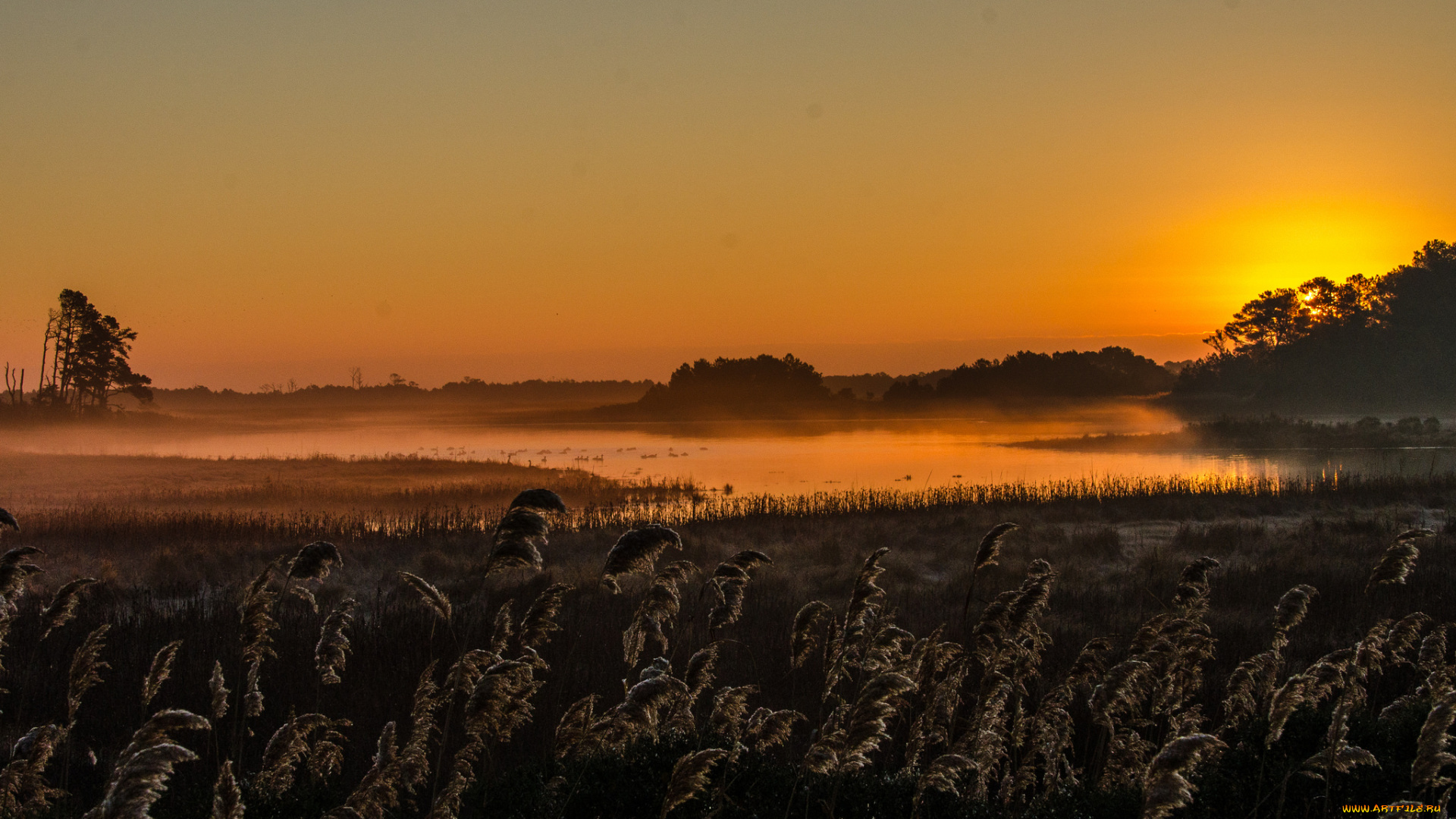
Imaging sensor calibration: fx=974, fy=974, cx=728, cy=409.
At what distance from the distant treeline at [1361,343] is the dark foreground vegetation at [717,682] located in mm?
72632

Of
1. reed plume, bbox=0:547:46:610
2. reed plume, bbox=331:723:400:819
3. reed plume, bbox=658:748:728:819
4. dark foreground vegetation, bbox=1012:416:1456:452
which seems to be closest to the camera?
reed plume, bbox=658:748:728:819

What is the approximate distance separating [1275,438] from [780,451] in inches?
1245

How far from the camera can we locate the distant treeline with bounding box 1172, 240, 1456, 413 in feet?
253

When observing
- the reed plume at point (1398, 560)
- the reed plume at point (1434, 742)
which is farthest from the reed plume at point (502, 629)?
the reed plume at point (1398, 560)

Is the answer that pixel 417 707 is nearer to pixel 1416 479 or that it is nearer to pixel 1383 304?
pixel 1416 479

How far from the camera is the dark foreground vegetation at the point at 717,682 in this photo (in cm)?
424

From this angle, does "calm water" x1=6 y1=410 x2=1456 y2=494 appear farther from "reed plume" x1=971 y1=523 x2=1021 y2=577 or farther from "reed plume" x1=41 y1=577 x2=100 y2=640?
"reed plume" x1=41 y1=577 x2=100 y2=640

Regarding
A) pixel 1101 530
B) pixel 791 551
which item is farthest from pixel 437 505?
pixel 1101 530

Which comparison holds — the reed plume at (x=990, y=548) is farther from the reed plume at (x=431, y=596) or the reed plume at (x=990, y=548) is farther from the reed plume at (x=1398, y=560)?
the reed plume at (x=431, y=596)

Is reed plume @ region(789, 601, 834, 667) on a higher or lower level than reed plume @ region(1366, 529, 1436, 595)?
lower

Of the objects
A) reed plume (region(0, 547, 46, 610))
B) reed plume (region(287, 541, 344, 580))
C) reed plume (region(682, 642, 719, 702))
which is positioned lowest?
reed plume (region(682, 642, 719, 702))

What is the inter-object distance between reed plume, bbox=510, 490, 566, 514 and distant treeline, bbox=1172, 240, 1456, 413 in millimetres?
90045

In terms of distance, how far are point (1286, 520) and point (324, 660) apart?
81.4 feet

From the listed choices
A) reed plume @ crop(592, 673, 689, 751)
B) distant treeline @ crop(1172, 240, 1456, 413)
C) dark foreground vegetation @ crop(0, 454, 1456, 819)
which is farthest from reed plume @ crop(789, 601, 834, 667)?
distant treeline @ crop(1172, 240, 1456, 413)
